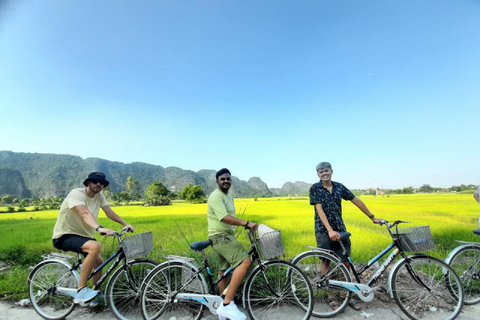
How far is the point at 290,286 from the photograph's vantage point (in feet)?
9.11

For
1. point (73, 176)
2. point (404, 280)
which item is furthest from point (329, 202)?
point (73, 176)

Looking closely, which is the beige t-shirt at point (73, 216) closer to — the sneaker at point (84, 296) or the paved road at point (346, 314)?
the sneaker at point (84, 296)

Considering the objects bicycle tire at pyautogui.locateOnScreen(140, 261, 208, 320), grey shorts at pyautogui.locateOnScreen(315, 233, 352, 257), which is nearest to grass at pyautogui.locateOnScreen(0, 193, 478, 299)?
bicycle tire at pyautogui.locateOnScreen(140, 261, 208, 320)

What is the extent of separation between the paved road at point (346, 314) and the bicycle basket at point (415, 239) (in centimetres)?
83

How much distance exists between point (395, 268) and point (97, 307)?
3862 mm

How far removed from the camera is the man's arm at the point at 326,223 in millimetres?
2896

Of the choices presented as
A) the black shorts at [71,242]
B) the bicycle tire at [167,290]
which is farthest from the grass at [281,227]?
the black shorts at [71,242]

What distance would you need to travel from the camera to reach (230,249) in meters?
2.55

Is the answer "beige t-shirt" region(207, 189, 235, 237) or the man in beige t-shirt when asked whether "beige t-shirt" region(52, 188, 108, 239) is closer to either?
the man in beige t-shirt

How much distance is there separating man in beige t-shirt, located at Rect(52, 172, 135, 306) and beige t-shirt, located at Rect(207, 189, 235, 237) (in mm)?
1105

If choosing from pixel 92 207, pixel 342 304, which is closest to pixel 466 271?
pixel 342 304

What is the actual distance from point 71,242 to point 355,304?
3.68 m

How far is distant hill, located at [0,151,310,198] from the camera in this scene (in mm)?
8703

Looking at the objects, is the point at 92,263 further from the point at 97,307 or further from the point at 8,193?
the point at 8,193
